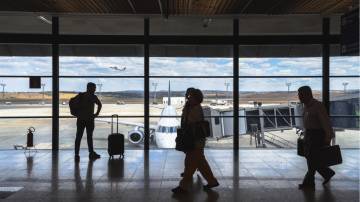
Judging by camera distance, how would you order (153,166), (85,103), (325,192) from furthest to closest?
(85,103)
(153,166)
(325,192)

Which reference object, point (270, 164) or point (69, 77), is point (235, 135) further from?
point (69, 77)

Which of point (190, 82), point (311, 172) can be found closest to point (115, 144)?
point (190, 82)

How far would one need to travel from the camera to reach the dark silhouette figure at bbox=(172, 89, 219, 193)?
6984 mm

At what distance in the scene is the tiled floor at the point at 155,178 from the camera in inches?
267

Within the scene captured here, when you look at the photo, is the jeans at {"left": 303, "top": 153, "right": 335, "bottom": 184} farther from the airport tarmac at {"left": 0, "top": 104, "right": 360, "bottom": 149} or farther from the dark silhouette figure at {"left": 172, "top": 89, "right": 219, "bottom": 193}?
the airport tarmac at {"left": 0, "top": 104, "right": 360, "bottom": 149}

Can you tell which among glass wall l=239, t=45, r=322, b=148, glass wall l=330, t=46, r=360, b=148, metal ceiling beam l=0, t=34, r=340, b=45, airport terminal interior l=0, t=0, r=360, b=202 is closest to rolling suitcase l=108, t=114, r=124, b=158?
airport terminal interior l=0, t=0, r=360, b=202

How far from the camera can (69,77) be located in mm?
13180

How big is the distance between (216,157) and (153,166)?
2.00m

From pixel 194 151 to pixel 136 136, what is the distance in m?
6.90

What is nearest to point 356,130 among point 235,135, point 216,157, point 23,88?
point 235,135

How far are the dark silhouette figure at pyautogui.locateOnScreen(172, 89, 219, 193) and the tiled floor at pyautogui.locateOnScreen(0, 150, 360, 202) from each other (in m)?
0.20

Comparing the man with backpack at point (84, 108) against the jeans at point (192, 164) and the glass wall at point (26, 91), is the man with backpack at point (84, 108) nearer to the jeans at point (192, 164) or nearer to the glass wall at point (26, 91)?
the glass wall at point (26, 91)

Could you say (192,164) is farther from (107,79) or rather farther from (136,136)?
(107,79)

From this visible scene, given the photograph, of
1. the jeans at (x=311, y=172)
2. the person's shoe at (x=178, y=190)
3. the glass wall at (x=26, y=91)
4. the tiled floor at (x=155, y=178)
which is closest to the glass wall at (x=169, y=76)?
the glass wall at (x=26, y=91)
